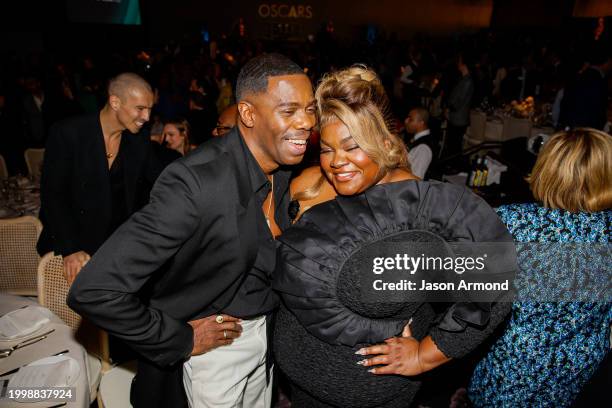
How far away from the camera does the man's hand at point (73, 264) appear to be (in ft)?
7.06

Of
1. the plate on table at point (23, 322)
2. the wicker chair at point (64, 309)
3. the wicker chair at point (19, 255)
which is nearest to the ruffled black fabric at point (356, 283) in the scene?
the plate on table at point (23, 322)

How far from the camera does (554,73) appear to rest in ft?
31.9

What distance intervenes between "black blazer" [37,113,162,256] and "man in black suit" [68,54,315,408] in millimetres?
1151

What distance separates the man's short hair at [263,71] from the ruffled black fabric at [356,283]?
47 cm

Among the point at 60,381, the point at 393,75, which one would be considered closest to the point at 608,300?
the point at 60,381

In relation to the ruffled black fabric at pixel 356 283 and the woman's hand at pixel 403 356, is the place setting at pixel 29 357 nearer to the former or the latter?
the ruffled black fabric at pixel 356 283

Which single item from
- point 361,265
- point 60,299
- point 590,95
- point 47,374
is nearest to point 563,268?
point 361,265

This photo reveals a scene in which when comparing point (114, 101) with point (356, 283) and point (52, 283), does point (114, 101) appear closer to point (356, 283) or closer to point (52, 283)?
point (52, 283)

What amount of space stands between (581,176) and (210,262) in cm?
138

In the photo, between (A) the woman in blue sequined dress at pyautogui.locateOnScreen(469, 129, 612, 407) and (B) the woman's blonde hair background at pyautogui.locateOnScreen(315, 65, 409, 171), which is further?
(A) the woman in blue sequined dress at pyautogui.locateOnScreen(469, 129, 612, 407)

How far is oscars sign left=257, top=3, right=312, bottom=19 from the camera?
15867 millimetres

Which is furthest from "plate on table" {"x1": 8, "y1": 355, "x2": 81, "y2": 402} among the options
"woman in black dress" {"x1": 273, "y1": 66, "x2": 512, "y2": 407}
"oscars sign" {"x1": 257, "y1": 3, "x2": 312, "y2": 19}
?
"oscars sign" {"x1": 257, "y1": 3, "x2": 312, "y2": 19}

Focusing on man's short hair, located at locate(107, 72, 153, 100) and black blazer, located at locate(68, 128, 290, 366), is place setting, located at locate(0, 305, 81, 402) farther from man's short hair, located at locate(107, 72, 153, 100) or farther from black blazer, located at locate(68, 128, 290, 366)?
man's short hair, located at locate(107, 72, 153, 100)

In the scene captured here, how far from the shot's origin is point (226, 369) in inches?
60.7
